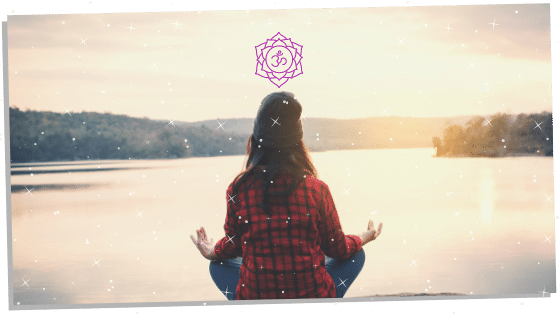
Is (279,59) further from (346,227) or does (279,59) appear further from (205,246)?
(205,246)

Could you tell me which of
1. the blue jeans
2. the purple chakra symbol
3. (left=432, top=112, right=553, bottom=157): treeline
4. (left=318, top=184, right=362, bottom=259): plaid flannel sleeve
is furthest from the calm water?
(left=318, top=184, right=362, bottom=259): plaid flannel sleeve

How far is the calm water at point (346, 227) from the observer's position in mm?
2217

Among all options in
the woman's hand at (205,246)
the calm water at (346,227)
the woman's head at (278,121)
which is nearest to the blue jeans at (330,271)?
the woman's hand at (205,246)

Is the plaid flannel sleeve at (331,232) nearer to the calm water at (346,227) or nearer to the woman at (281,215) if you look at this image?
the woman at (281,215)

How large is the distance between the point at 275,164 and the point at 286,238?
222mm

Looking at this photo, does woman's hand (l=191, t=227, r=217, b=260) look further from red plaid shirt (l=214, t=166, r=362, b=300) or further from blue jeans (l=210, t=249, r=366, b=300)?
red plaid shirt (l=214, t=166, r=362, b=300)

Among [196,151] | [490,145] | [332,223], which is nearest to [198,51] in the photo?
[196,151]

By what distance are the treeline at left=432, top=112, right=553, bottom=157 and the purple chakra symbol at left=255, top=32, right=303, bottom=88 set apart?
0.78 m

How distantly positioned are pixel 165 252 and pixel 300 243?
1109 mm

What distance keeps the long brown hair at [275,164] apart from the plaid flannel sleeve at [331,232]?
0.09 metres

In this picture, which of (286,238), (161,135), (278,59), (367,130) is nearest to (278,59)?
(278,59)

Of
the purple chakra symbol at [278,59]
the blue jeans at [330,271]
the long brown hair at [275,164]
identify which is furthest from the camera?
the purple chakra symbol at [278,59]

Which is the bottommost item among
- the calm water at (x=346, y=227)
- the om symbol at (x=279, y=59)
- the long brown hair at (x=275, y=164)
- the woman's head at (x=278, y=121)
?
the calm water at (x=346, y=227)

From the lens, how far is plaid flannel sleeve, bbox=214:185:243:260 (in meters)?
1.39
